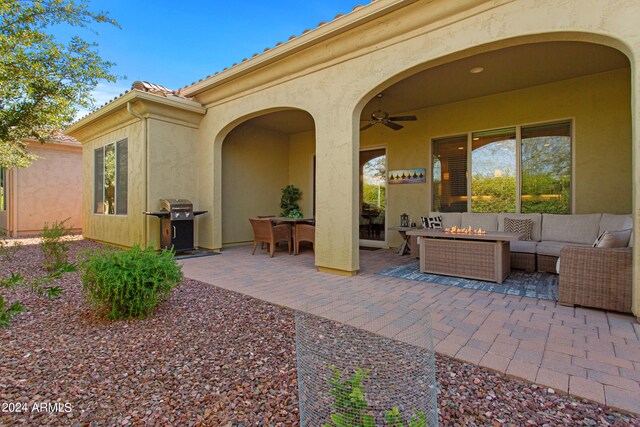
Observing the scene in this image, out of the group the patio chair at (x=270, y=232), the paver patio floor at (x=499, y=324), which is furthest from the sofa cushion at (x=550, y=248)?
the patio chair at (x=270, y=232)

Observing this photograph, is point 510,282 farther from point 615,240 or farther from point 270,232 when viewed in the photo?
point 270,232

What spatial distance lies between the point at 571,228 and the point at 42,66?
9263 millimetres

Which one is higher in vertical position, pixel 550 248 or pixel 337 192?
pixel 337 192

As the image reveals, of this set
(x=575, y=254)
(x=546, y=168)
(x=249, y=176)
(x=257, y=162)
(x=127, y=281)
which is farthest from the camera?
(x=257, y=162)

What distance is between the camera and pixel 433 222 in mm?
5895

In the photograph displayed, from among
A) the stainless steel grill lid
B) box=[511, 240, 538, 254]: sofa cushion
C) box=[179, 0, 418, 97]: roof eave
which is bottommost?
box=[511, 240, 538, 254]: sofa cushion

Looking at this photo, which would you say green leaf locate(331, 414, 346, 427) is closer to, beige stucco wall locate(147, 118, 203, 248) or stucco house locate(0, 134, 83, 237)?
beige stucco wall locate(147, 118, 203, 248)

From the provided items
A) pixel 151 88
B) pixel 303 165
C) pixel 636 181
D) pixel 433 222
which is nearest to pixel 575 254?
pixel 636 181

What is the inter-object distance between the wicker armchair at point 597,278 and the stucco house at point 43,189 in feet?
38.3

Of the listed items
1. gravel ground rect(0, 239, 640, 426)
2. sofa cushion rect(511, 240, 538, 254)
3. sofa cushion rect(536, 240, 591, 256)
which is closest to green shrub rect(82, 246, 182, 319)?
gravel ground rect(0, 239, 640, 426)

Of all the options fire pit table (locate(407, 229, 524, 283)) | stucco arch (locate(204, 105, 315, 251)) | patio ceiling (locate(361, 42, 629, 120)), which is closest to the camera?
fire pit table (locate(407, 229, 524, 283))

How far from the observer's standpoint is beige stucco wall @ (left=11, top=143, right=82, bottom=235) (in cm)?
989

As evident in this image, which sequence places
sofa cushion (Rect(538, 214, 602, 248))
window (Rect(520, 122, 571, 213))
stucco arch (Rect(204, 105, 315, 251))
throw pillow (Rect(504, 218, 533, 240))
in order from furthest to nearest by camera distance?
stucco arch (Rect(204, 105, 315, 251))
window (Rect(520, 122, 571, 213))
throw pillow (Rect(504, 218, 533, 240))
sofa cushion (Rect(538, 214, 602, 248))

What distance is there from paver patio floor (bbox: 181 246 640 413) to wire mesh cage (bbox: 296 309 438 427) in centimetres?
49
